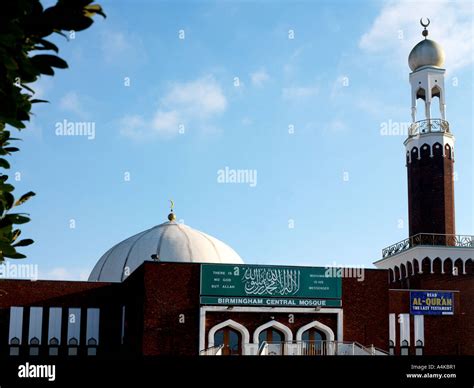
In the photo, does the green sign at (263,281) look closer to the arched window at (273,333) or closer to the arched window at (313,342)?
the arched window at (273,333)

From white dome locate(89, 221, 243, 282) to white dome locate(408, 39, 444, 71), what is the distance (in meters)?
15.9

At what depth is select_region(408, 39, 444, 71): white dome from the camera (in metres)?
42.1

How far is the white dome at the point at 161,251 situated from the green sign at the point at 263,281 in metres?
9.47

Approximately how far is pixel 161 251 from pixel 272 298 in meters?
11.6

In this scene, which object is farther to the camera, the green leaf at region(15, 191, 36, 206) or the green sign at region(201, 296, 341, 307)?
the green sign at region(201, 296, 341, 307)

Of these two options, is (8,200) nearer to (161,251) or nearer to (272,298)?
(272,298)

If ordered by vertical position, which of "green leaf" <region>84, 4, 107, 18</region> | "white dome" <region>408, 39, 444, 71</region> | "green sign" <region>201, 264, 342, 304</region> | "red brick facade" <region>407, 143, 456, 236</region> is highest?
"white dome" <region>408, 39, 444, 71</region>

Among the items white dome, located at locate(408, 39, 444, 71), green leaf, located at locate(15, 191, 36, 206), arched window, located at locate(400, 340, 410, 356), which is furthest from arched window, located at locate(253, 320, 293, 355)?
green leaf, located at locate(15, 191, 36, 206)

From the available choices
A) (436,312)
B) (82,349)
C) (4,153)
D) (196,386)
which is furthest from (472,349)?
(4,153)

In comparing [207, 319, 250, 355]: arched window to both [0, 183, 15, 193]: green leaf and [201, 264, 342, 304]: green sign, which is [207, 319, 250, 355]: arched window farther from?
[0, 183, 15, 193]: green leaf

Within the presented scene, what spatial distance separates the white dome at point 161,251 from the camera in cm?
4222

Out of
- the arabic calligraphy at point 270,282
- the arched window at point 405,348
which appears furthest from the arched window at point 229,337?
the arched window at point 405,348

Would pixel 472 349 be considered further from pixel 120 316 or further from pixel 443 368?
pixel 443 368

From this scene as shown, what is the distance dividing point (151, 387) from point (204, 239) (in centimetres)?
3515
